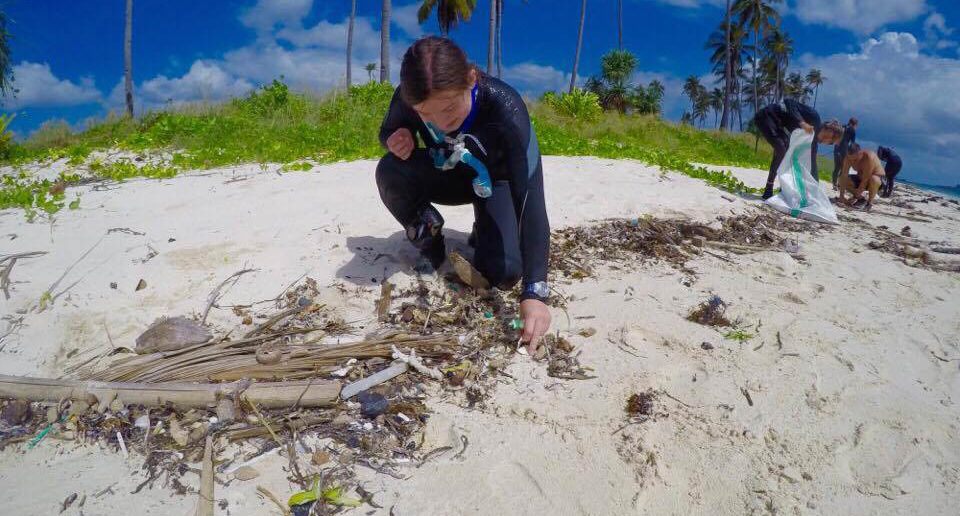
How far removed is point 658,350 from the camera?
2.15 m

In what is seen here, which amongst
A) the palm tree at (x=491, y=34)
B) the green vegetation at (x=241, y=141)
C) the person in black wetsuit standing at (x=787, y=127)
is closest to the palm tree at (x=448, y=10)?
the palm tree at (x=491, y=34)

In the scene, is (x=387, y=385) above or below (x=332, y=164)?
below

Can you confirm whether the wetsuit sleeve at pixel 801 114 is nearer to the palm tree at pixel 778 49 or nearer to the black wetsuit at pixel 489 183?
the black wetsuit at pixel 489 183

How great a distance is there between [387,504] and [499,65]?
28013 millimetres

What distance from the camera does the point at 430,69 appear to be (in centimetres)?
186

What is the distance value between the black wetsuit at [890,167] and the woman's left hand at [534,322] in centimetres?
834

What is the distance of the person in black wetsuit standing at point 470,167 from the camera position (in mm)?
1940

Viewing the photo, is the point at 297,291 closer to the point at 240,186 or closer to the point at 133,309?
the point at 133,309

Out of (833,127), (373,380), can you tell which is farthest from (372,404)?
(833,127)

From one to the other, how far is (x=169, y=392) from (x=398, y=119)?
64.4 inches

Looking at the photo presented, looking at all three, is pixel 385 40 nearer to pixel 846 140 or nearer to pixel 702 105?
pixel 846 140

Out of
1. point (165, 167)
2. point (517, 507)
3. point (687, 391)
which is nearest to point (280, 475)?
point (517, 507)

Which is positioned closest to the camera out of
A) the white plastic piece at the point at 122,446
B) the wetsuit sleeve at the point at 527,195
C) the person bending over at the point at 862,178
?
the white plastic piece at the point at 122,446

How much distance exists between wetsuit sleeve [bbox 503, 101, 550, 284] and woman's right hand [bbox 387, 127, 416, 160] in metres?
0.54
